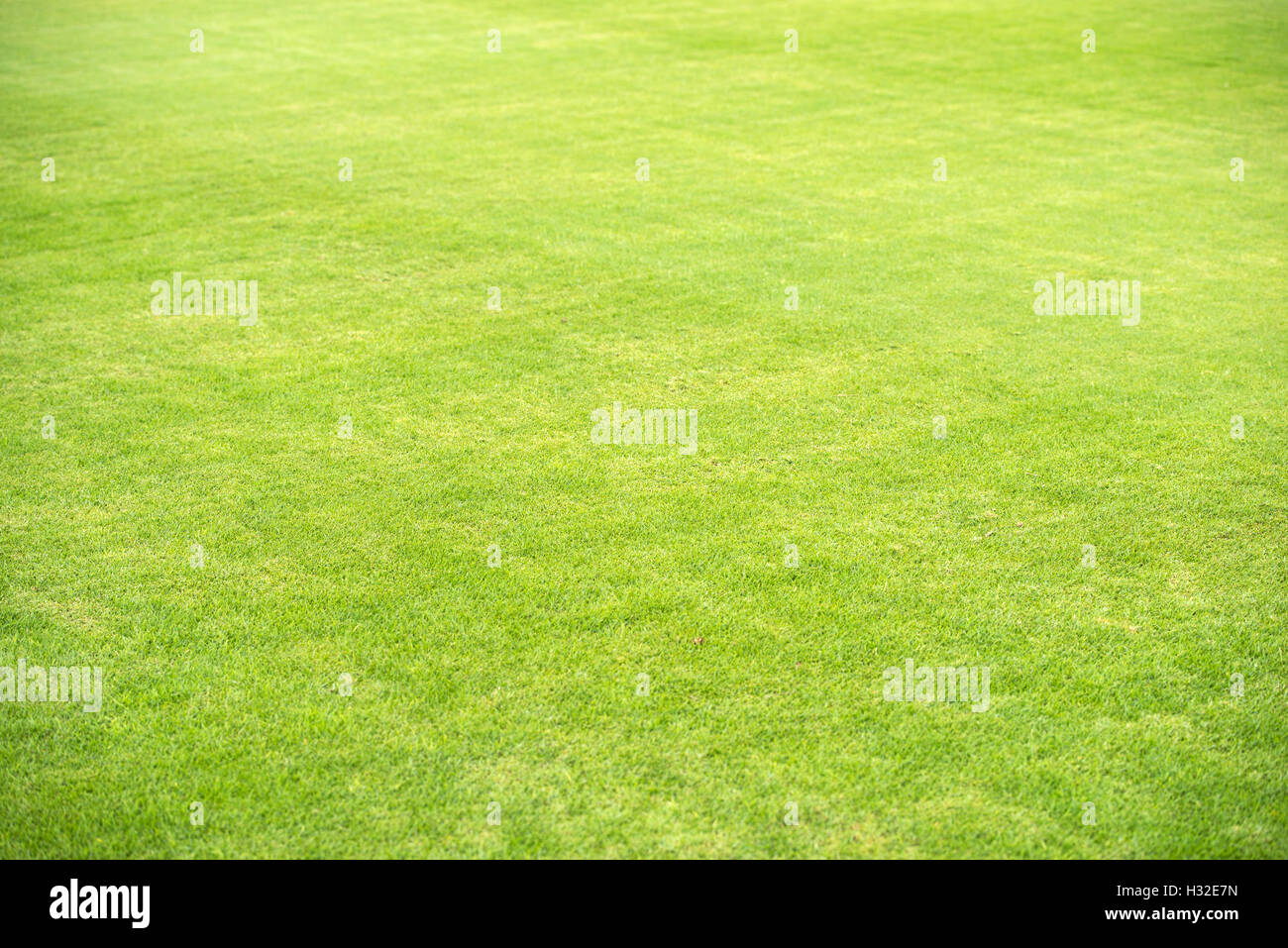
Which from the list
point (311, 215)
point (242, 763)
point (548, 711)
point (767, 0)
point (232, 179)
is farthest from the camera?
point (767, 0)

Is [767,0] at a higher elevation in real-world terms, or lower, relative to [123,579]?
higher

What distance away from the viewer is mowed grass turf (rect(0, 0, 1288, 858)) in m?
4.89

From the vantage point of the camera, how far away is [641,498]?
7137mm

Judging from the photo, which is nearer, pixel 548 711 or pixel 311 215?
pixel 548 711

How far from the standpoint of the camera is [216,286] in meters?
10.6

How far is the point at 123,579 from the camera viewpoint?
20.7ft

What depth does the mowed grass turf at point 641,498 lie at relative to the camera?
4.89 meters

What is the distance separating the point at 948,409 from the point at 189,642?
5.39 m

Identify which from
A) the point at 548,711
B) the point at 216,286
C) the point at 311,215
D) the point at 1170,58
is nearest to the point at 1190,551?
the point at 548,711

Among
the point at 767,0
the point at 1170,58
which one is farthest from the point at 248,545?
the point at 767,0

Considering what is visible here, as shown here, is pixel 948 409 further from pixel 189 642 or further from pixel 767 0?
pixel 767 0
